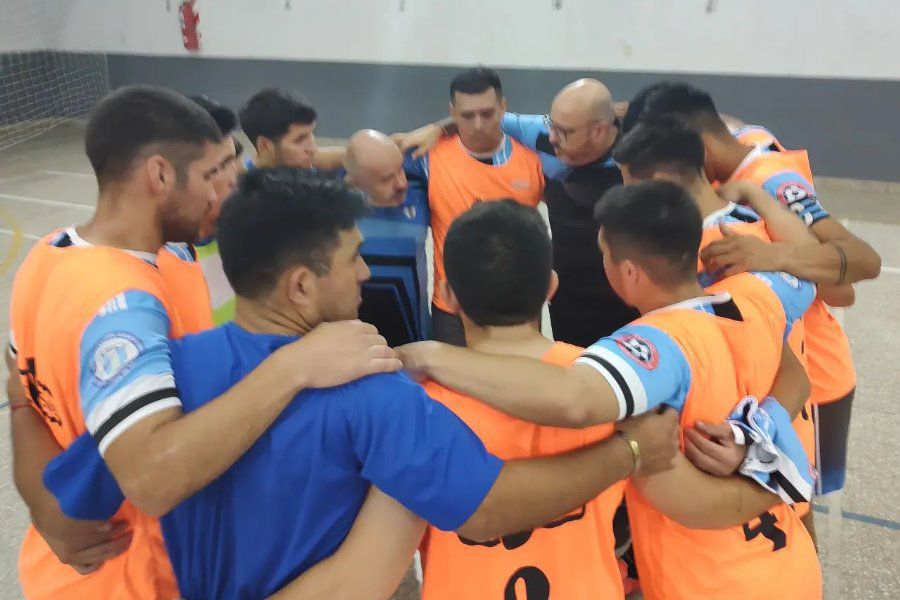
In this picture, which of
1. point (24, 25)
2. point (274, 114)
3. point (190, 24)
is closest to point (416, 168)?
point (274, 114)

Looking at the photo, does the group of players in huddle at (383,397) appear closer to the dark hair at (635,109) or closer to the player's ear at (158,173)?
the player's ear at (158,173)

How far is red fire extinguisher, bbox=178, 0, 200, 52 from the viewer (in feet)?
39.6

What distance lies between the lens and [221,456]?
3.53 ft

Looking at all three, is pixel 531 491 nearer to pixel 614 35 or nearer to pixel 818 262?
pixel 818 262

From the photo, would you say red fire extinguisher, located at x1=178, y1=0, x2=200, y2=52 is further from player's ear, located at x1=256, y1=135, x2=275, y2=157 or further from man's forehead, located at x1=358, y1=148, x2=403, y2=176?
man's forehead, located at x1=358, y1=148, x2=403, y2=176

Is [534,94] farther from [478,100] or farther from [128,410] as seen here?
[128,410]

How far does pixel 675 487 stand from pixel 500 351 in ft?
1.70


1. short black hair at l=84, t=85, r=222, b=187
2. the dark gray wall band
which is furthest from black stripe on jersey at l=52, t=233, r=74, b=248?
the dark gray wall band

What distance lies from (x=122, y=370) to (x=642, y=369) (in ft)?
3.58

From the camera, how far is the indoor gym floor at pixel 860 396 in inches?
101

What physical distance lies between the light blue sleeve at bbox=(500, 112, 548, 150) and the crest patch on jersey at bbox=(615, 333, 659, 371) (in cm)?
213

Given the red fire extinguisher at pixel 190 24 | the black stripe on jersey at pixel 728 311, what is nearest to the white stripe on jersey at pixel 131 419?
the black stripe on jersey at pixel 728 311

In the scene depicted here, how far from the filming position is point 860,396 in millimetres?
3816

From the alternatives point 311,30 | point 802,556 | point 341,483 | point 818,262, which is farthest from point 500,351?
point 311,30
